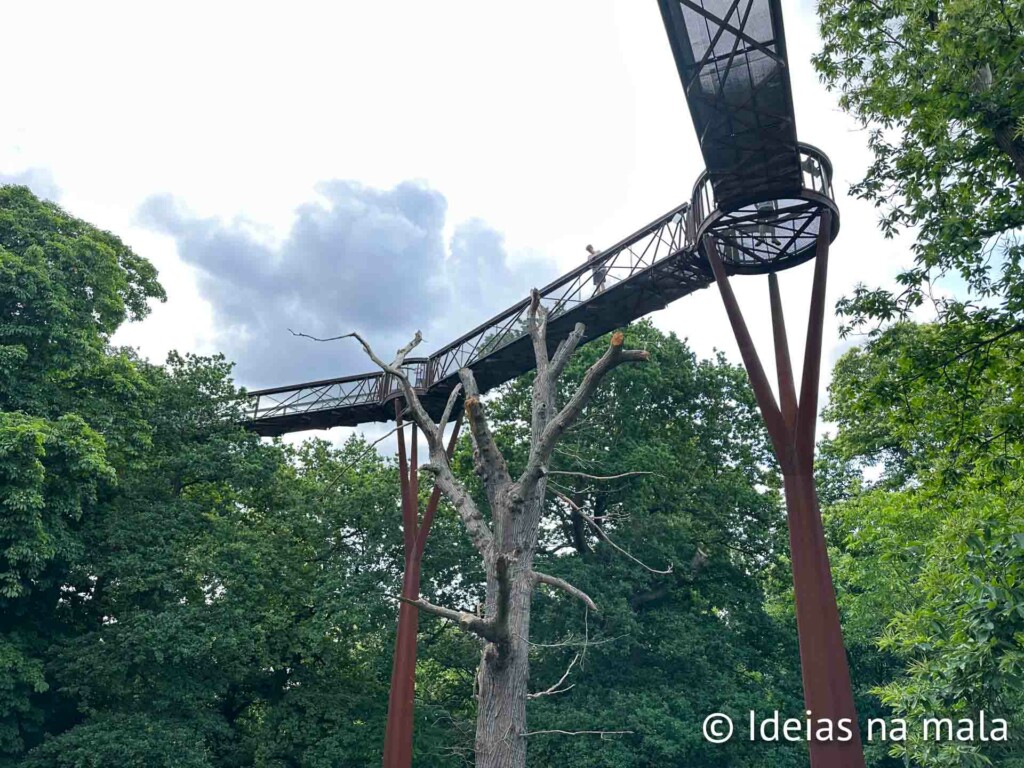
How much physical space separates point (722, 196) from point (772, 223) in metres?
0.78

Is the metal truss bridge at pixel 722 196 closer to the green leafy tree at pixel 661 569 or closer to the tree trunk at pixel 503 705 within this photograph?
the green leafy tree at pixel 661 569

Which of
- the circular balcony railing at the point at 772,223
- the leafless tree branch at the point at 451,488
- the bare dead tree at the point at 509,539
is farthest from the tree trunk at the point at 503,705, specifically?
the circular balcony railing at the point at 772,223

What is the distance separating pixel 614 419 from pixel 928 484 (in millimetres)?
9233

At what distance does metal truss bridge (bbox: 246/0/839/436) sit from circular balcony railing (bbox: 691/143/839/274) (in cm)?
1

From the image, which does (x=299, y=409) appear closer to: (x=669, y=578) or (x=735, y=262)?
(x=669, y=578)

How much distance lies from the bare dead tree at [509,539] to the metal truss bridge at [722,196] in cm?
250

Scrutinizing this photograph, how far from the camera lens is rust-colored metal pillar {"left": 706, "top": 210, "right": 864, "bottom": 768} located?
24.3ft

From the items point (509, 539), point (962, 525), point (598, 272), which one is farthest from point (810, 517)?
point (598, 272)

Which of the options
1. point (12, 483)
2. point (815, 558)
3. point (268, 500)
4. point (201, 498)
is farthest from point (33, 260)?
point (815, 558)

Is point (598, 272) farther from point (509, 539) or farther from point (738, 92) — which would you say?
point (509, 539)

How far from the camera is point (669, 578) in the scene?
16328 mm

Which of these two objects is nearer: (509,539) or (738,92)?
(738,92)

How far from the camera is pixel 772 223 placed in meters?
9.50

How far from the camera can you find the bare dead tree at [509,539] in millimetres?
7855
